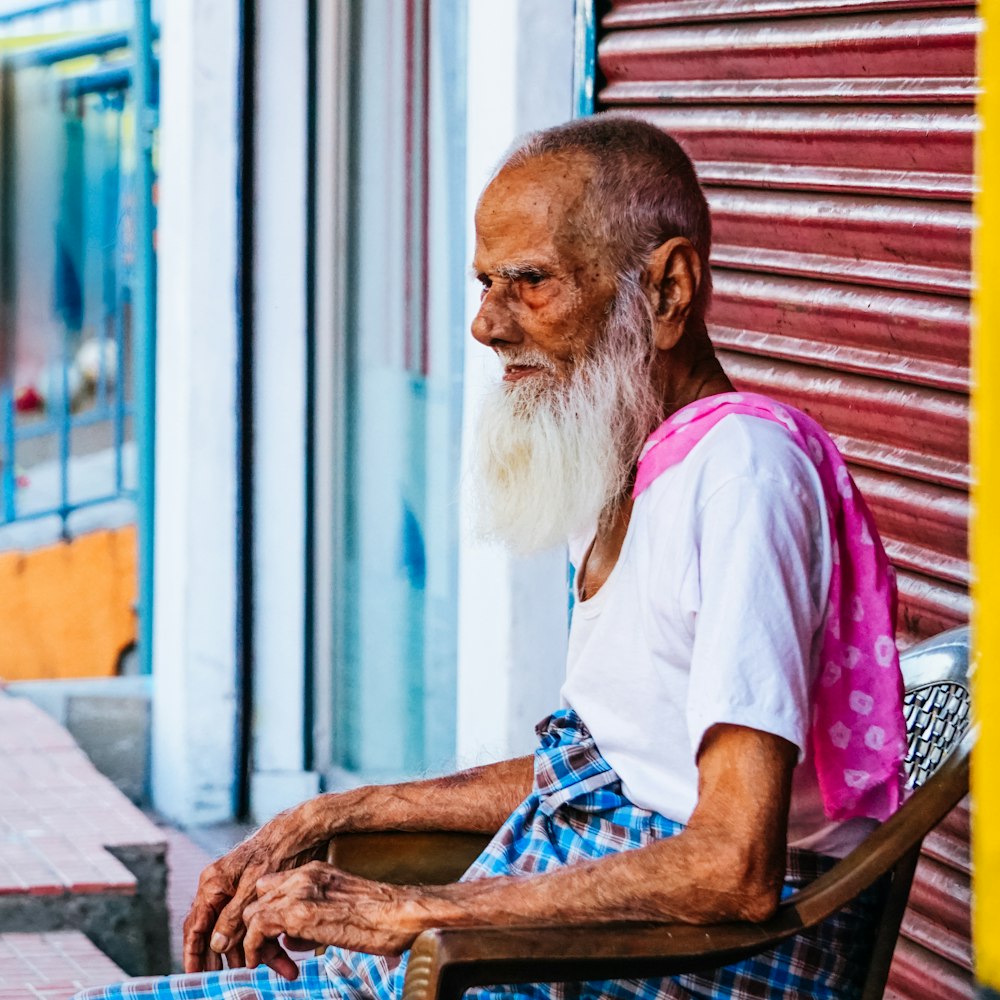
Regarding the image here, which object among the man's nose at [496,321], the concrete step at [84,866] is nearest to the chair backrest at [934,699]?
the man's nose at [496,321]

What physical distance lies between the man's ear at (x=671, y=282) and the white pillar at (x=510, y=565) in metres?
1.44

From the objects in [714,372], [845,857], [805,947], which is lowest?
[805,947]

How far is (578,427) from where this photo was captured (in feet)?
6.97

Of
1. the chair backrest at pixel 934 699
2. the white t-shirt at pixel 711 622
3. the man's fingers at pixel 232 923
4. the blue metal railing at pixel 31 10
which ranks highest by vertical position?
the blue metal railing at pixel 31 10

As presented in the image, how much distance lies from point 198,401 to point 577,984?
3.55 metres

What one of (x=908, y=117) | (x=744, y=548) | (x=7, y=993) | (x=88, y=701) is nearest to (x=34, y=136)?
(x=88, y=701)

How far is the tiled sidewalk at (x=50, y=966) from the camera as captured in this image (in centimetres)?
320

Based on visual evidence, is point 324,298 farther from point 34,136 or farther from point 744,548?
point 744,548

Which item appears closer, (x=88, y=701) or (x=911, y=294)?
(x=911, y=294)

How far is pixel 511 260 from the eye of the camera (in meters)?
2.14

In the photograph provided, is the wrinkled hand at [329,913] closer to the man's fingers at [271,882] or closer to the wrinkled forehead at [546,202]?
the man's fingers at [271,882]

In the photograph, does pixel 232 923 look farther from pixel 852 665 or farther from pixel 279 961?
pixel 852 665

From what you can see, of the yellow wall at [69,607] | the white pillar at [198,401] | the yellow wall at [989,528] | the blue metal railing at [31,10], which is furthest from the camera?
the blue metal railing at [31,10]

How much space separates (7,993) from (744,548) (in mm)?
2071
